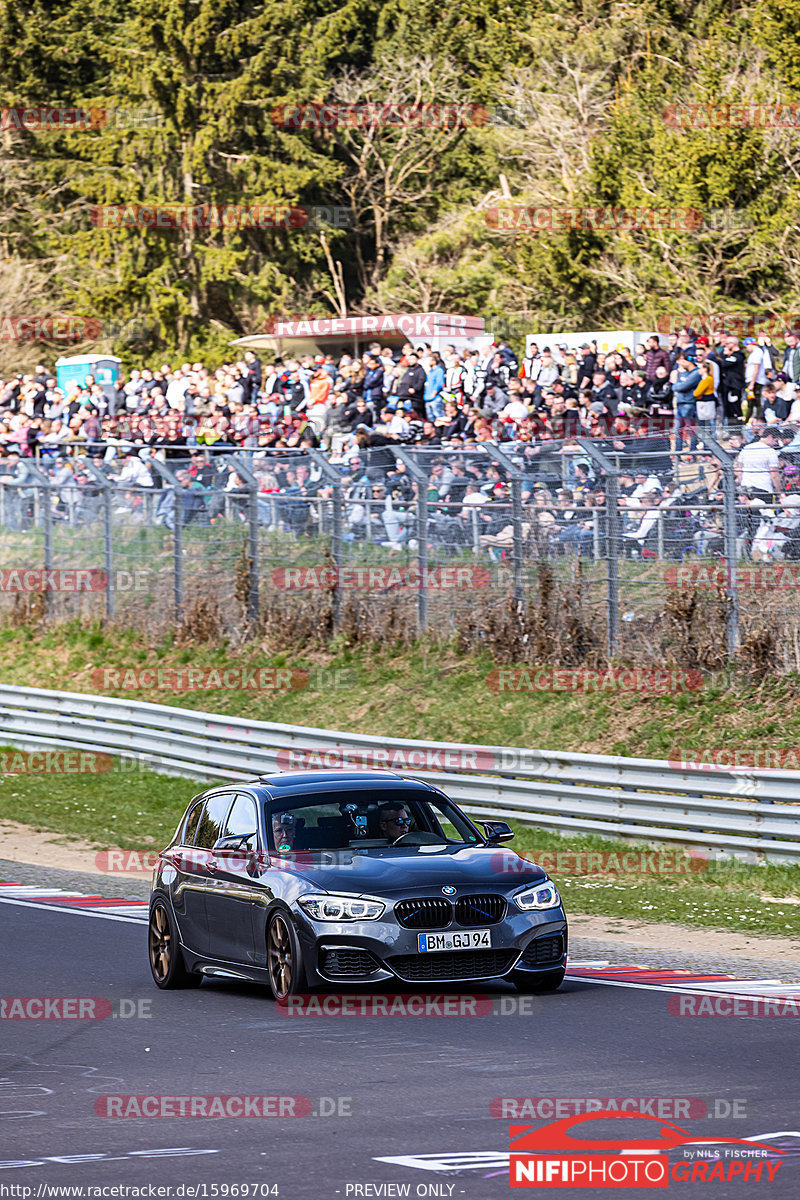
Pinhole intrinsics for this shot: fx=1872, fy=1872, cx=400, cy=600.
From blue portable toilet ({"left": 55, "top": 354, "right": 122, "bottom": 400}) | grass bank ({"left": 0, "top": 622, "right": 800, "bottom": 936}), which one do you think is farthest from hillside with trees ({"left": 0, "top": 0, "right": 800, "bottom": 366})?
grass bank ({"left": 0, "top": 622, "right": 800, "bottom": 936})

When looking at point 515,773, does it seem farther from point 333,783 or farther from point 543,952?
point 543,952

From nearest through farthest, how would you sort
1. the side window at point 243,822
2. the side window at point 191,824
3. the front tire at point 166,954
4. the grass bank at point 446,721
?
the side window at point 243,822, the front tire at point 166,954, the side window at point 191,824, the grass bank at point 446,721

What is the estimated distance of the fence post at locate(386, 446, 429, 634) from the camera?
24.4 m

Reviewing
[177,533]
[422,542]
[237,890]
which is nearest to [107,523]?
[177,533]

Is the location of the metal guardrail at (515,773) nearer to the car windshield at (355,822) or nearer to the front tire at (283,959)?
the car windshield at (355,822)

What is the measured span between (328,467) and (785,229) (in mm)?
18795

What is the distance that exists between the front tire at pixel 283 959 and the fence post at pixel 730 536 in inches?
398

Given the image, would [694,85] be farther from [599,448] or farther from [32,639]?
[599,448]

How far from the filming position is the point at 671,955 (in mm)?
13617

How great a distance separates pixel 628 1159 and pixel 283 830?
493 centimetres

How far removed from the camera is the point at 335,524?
26.4 m

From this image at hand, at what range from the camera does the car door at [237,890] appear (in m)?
11.5

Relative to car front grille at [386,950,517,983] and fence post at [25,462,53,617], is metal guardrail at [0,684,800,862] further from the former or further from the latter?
car front grille at [386,950,517,983]

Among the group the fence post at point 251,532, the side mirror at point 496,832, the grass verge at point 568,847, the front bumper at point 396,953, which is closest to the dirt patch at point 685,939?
the grass verge at point 568,847
